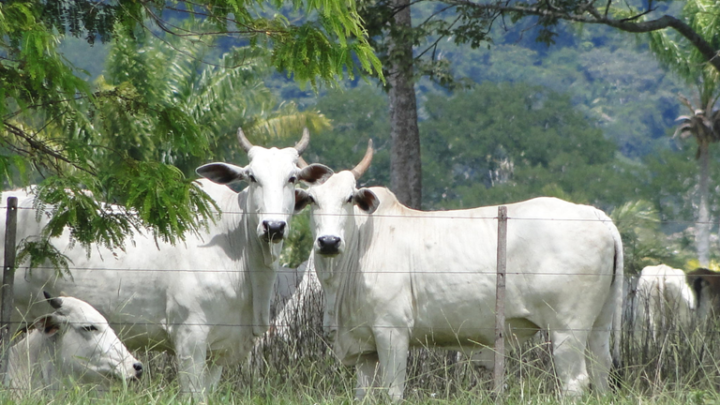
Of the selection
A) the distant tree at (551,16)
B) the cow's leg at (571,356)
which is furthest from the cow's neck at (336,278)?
the distant tree at (551,16)

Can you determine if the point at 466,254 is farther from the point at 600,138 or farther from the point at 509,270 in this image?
the point at 600,138

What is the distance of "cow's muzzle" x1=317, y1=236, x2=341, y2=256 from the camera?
6176 mm

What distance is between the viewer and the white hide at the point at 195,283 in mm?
6145

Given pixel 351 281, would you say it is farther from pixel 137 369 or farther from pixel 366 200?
pixel 137 369

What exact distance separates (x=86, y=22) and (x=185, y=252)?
5.47ft

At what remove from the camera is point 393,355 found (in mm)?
6309

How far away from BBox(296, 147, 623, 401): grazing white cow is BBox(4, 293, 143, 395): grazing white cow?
4.75 ft

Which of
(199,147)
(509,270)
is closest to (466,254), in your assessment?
(509,270)

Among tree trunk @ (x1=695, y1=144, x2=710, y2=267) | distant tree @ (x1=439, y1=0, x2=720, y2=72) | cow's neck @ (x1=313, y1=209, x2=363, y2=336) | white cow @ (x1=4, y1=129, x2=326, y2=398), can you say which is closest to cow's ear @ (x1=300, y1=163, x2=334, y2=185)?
white cow @ (x1=4, y1=129, x2=326, y2=398)

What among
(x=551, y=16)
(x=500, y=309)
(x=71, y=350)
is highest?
(x=551, y=16)

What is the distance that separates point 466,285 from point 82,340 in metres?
2.54

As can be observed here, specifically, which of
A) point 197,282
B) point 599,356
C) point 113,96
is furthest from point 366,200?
point 113,96

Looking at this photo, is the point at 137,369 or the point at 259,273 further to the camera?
the point at 259,273

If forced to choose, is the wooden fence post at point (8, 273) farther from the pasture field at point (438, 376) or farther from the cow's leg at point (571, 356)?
the cow's leg at point (571, 356)
